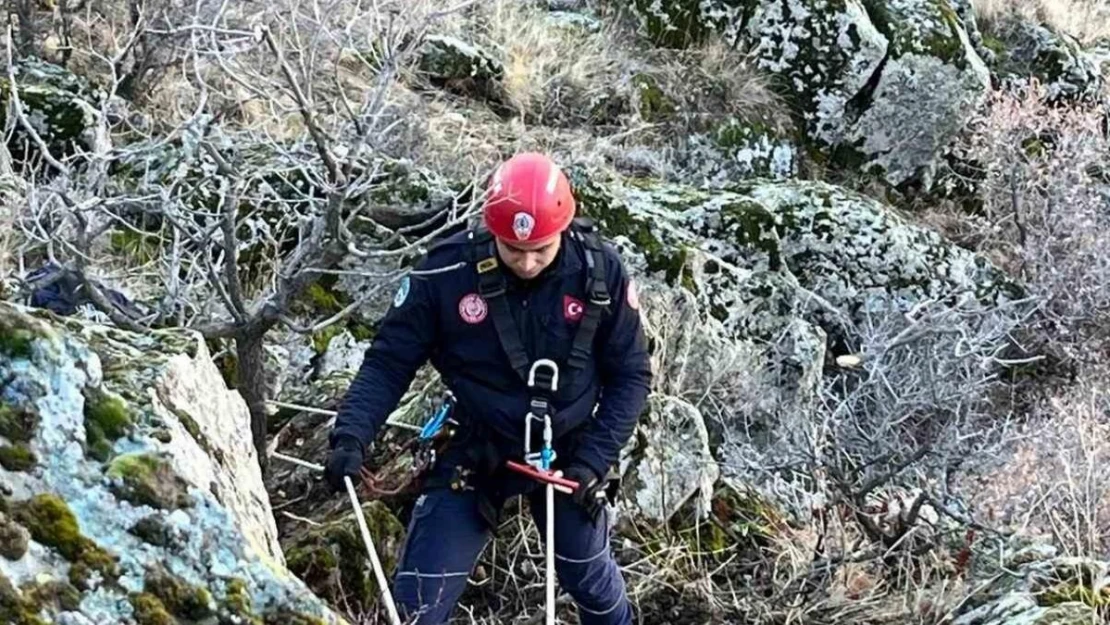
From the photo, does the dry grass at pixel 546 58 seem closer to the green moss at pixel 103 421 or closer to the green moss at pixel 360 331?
the green moss at pixel 360 331

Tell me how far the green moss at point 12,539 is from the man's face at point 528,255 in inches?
76.4

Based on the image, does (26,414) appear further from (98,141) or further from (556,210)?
(98,141)

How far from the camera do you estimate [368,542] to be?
3004 millimetres

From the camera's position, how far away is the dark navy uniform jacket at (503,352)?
3.60m

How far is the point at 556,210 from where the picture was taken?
3518 mm

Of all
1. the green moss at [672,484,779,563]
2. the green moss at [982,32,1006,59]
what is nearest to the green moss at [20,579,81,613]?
the green moss at [672,484,779,563]

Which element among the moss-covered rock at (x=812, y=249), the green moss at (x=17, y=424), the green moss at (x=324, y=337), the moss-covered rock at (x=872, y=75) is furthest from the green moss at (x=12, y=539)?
the moss-covered rock at (x=872, y=75)

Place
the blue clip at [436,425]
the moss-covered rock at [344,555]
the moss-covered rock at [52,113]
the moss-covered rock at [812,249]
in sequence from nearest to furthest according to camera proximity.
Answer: the blue clip at [436,425], the moss-covered rock at [344,555], the moss-covered rock at [52,113], the moss-covered rock at [812,249]

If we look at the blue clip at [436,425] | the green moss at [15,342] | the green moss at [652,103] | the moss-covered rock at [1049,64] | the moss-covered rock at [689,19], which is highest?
the green moss at [15,342]

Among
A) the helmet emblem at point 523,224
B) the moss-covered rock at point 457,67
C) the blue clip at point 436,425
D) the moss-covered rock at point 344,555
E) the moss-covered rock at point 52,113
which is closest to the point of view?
the helmet emblem at point 523,224

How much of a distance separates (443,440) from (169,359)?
5.29ft

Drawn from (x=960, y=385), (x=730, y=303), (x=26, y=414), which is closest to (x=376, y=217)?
(x=730, y=303)

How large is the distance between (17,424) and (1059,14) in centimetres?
1181

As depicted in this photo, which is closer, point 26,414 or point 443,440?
point 26,414
